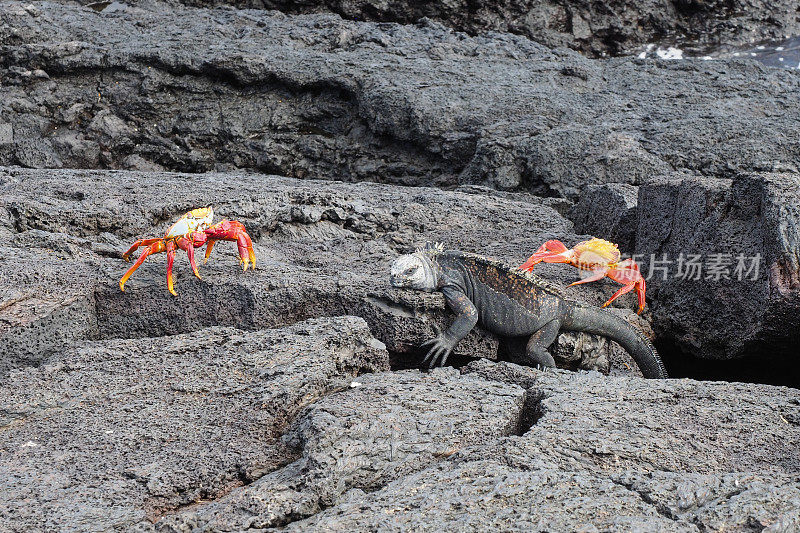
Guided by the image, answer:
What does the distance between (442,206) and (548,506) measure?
360 centimetres

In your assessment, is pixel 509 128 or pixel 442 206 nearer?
pixel 442 206

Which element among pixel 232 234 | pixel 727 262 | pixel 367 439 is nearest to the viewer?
pixel 367 439

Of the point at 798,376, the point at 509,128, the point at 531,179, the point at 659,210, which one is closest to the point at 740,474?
the point at 798,376

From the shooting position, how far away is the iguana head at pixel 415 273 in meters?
4.46

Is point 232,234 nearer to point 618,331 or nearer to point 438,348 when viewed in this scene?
point 438,348

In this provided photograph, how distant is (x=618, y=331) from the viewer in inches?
188

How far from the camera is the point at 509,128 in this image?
25.3 feet

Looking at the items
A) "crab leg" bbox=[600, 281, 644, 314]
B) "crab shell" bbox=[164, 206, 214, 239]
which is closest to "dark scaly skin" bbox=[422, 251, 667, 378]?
"crab leg" bbox=[600, 281, 644, 314]

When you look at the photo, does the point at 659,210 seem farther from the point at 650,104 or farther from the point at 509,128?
the point at 650,104

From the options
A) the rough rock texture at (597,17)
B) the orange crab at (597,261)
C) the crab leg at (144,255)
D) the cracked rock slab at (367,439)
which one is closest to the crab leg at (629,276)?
the orange crab at (597,261)

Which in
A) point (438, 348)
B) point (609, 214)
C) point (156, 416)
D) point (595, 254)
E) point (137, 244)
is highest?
point (609, 214)

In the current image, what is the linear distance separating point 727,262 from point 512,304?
4.77 feet

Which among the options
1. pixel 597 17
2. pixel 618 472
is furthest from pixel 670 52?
pixel 618 472

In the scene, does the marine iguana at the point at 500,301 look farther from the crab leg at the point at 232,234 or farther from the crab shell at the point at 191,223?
the crab shell at the point at 191,223
